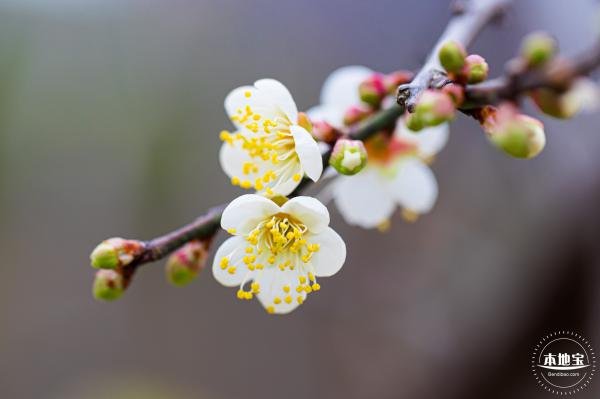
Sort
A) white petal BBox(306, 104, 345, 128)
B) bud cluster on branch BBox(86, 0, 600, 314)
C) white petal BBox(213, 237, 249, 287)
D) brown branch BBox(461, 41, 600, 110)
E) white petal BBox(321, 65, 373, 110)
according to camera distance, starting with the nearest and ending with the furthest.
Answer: brown branch BBox(461, 41, 600, 110), bud cluster on branch BBox(86, 0, 600, 314), white petal BBox(213, 237, 249, 287), white petal BBox(306, 104, 345, 128), white petal BBox(321, 65, 373, 110)

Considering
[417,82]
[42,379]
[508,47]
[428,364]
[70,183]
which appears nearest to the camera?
[417,82]

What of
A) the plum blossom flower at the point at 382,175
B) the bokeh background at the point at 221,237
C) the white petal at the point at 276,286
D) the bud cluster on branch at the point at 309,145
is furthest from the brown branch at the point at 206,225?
the bokeh background at the point at 221,237

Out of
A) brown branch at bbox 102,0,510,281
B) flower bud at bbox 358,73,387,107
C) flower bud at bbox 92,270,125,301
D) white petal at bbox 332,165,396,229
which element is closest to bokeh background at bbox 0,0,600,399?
white petal at bbox 332,165,396,229

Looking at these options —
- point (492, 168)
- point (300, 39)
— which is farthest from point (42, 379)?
point (492, 168)

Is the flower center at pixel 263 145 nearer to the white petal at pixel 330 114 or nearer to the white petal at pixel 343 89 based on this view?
the white petal at pixel 330 114

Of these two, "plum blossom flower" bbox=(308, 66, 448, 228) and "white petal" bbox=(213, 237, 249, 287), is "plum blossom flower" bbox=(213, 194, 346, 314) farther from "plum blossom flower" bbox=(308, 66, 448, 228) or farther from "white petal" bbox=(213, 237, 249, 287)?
"plum blossom flower" bbox=(308, 66, 448, 228)

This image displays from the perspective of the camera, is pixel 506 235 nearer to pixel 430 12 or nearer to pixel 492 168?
pixel 492 168

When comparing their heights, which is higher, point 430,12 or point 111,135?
point 111,135
